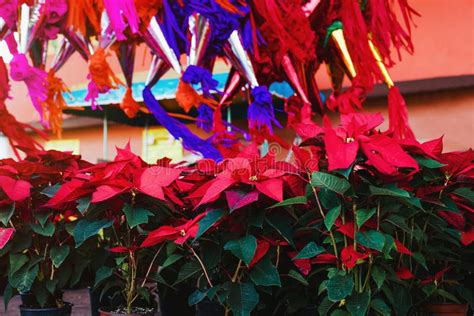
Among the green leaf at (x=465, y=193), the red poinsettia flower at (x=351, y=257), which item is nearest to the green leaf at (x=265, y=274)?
the red poinsettia flower at (x=351, y=257)

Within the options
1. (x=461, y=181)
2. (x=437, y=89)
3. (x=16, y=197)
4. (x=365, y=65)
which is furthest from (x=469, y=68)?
(x=16, y=197)

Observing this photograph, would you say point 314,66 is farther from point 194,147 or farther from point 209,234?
point 209,234

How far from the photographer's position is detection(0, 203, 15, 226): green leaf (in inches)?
40.9

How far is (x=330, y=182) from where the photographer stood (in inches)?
35.0

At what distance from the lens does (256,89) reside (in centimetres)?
257

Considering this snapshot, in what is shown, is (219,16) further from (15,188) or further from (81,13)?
(15,188)

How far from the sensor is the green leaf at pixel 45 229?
3.44 ft

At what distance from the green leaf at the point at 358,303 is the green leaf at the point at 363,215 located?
0.10 metres

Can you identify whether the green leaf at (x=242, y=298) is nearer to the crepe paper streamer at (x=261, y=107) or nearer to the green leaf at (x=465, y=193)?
the green leaf at (x=465, y=193)

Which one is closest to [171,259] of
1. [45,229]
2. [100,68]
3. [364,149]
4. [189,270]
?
[189,270]

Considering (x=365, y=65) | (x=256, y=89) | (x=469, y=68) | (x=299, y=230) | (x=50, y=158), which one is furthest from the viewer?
(x=469, y=68)

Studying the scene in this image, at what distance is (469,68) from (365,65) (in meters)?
1.59

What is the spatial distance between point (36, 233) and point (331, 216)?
0.54m

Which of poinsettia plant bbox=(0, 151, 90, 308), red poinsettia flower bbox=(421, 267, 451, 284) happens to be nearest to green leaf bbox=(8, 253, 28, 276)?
poinsettia plant bbox=(0, 151, 90, 308)
